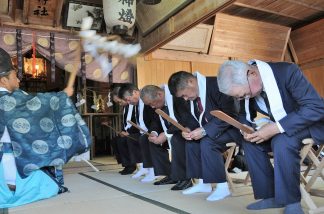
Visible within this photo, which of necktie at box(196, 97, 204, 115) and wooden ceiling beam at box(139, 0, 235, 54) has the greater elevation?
wooden ceiling beam at box(139, 0, 235, 54)

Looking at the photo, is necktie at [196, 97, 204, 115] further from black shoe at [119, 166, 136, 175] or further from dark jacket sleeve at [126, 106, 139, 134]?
black shoe at [119, 166, 136, 175]

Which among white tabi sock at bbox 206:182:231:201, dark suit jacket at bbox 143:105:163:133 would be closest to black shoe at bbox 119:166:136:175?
dark suit jacket at bbox 143:105:163:133

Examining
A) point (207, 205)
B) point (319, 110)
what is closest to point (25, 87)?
point (207, 205)

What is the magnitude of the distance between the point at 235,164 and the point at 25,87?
882cm

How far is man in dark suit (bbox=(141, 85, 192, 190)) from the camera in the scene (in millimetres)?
2957

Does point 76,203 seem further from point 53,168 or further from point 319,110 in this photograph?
point 319,110

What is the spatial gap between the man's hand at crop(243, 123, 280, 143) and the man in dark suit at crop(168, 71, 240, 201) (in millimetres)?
695

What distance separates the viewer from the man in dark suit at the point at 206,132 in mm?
2443

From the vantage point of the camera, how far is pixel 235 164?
159 inches

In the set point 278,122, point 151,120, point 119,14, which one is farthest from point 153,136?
point 119,14

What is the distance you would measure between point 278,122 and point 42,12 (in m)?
4.64

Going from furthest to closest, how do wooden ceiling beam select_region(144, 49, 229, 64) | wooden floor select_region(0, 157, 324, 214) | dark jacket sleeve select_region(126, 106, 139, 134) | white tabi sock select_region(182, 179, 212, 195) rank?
wooden ceiling beam select_region(144, 49, 229, 64) < dark jacket sleeve select_region(126, 106, 139, 134) < white tabi sock select_region(182, 179, 212, 195) < wooden floor select_region(0, 157, 324, 214)

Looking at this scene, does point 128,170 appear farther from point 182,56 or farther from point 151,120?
point 182,56

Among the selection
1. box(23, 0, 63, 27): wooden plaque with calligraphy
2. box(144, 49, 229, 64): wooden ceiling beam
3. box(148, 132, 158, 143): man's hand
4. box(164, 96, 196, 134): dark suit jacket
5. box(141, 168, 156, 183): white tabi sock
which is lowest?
box(141, 168, 156, 183): white tabi sock
